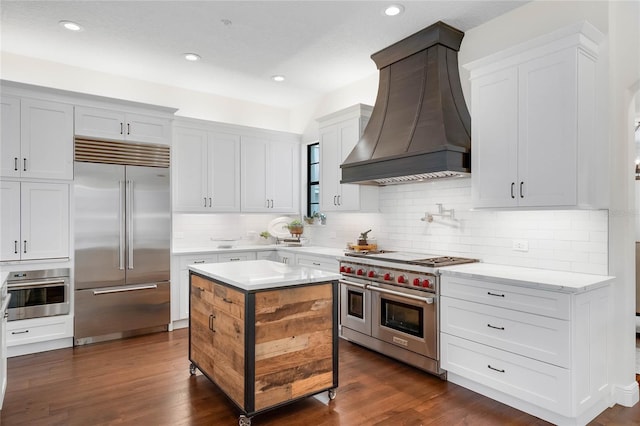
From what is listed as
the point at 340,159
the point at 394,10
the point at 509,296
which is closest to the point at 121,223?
the point at 340,159

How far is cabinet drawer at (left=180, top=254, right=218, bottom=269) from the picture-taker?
4.86 m

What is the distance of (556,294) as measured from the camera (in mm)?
2527

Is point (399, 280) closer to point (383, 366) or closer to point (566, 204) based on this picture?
point (383, 366)

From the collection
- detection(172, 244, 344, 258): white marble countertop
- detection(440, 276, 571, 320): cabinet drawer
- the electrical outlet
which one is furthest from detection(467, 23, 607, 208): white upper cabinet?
detection(172, 244, 344, 258): white marble countertop

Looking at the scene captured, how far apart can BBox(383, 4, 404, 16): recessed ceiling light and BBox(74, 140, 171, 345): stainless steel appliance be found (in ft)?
9.73

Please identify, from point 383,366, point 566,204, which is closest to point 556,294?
point 566,204

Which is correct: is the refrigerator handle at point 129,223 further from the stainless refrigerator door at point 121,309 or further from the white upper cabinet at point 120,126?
the white upper cabinet at point 120,126

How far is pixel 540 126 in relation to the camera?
2861mm

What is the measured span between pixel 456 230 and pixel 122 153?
12.3ft

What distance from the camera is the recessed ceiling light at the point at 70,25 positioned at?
366 centimetres


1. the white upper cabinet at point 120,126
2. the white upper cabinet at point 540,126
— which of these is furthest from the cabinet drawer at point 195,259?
the white upper cabinet at point 540,126

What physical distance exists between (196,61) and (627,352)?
4.91 m

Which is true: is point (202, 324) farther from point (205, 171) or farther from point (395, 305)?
point (205, 171)

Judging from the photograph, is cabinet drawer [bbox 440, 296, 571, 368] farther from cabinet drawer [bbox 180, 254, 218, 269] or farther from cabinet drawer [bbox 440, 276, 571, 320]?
cabinet drawer [bbox 180, 254, 218, 269]
